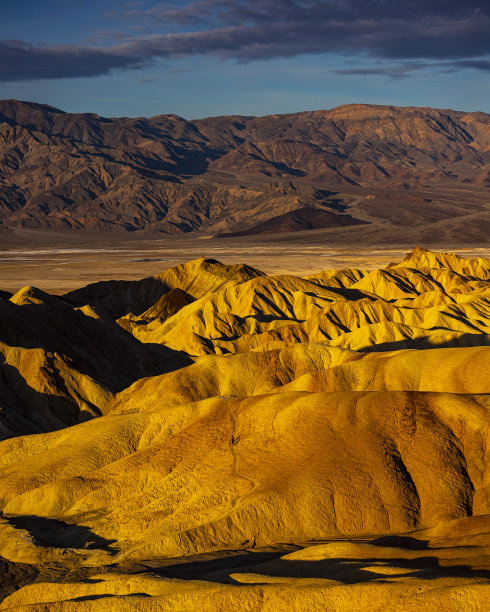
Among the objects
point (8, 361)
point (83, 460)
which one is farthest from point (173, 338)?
point (83, 460)

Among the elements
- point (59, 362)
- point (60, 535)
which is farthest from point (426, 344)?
point (60, 535)

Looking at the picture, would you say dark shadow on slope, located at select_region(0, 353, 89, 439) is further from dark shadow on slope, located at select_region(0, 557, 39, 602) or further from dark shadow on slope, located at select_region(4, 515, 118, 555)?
dark shadow on slope, located at select_region(0, 557, 39, 602)

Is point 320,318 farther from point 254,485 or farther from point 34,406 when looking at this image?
point 254,485

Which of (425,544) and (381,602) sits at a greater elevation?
(381,602)

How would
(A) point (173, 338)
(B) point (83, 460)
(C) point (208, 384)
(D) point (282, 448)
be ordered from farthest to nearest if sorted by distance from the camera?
Answer: (A) point (173, 338) → (C) point (208, 384) → (B) point (83, 460) → (D) point (282, 448)

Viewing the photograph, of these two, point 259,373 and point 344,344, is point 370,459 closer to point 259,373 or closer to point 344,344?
point 259,373

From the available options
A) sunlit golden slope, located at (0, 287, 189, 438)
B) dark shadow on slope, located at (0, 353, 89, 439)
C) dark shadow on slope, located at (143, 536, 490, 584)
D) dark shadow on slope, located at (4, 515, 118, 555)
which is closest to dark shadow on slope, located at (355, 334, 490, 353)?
sunlit golden slope, located at (0, 287, 189, 438)
